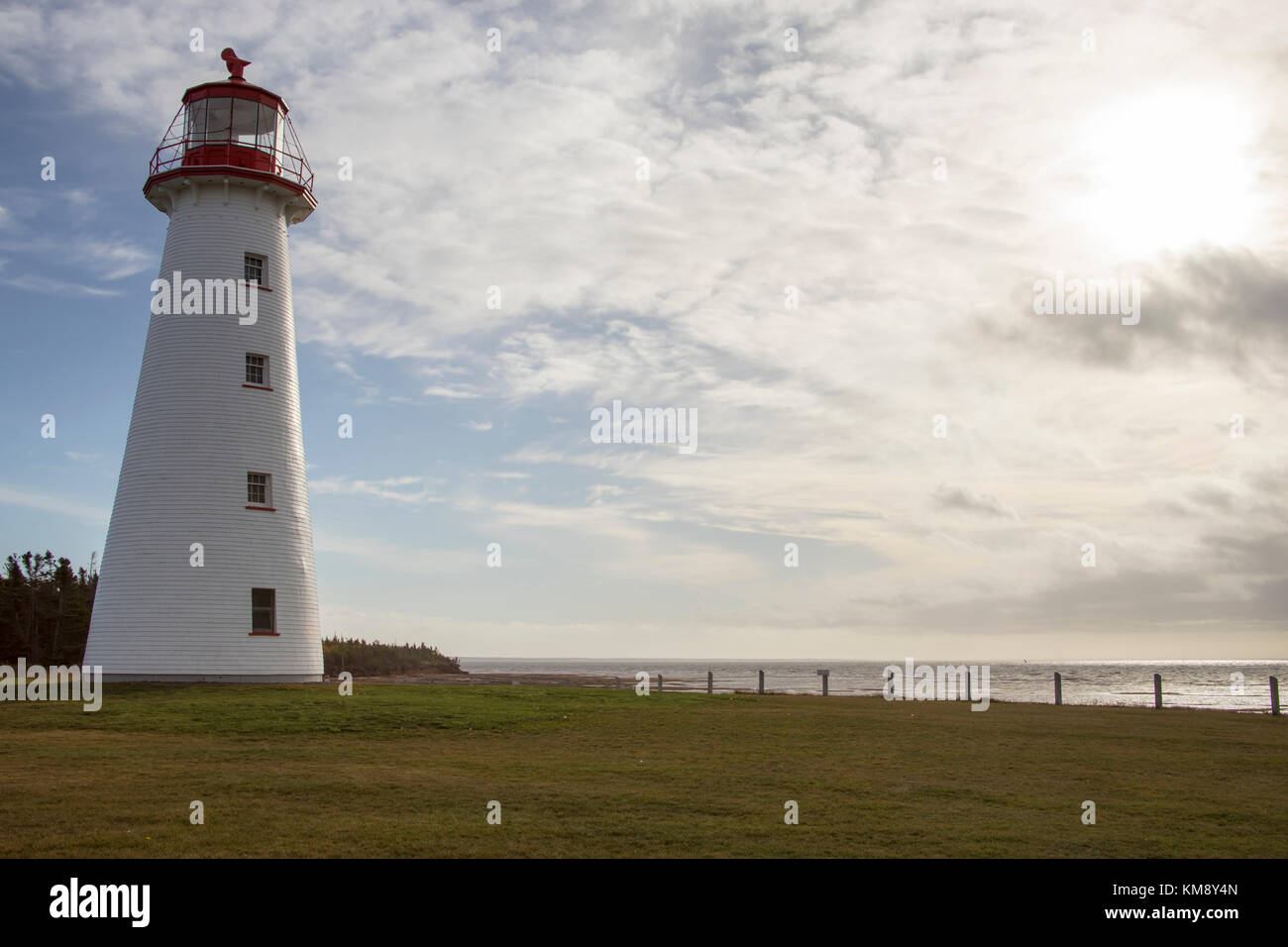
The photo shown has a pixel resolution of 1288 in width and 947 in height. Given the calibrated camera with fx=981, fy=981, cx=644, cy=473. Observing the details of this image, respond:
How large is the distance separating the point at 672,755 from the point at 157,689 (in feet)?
52.5

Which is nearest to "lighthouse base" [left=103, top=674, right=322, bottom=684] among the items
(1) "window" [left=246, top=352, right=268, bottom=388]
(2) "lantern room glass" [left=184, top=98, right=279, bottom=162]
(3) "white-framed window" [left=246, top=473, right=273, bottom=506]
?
(3) "white-framed window" [left=246, top=473, right=273, bottom=506]

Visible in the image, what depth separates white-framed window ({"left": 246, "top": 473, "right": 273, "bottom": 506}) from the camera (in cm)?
3003

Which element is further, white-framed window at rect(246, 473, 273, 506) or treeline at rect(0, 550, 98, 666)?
treeline at rect(0, 550, 98, 666)

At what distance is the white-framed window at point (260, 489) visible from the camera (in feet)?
98.5

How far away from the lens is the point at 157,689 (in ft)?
86.4

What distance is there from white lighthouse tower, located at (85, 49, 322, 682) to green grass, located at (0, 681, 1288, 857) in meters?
2.58

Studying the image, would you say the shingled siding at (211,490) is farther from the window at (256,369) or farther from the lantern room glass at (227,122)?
the lantern room glass at (227,122)

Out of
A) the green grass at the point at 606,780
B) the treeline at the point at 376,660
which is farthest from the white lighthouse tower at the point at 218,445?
the treeline at the point at 376,660

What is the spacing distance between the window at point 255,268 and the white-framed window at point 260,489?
6.46 m

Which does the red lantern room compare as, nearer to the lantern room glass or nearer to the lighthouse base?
the lantern room glass

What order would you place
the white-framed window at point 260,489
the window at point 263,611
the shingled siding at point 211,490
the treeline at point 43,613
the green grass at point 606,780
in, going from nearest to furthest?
the green grass at point 606,780
the shingled siding at point 211,490
the window at point 263,611
the white-framed window at point 260,489
the treeline at point 43,613
